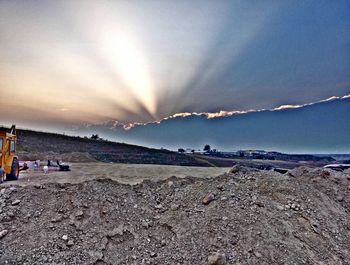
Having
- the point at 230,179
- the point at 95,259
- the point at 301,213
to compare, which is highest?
the point at 230,179

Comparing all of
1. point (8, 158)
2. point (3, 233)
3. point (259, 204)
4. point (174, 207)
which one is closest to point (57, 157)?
point (8, 158)

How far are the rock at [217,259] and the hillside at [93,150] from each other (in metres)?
17.3

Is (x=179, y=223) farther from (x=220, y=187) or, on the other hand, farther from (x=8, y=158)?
(x=8, y=158)

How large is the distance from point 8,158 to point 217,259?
26.5 feet

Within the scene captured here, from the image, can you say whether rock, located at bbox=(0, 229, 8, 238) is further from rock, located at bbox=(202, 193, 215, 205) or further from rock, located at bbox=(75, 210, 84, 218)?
rock, located at bbox=(202, 193, 215, 205)

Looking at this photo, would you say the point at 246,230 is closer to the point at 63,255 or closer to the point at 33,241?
the point at 63,255

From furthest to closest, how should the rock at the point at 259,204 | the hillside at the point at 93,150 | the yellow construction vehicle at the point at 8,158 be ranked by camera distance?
the hillside at the point at 93,150
the yellow construction vehicle at the point at 8,158
the rock at the point at 259,204

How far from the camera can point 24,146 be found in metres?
23.2

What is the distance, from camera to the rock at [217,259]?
5.70 metres

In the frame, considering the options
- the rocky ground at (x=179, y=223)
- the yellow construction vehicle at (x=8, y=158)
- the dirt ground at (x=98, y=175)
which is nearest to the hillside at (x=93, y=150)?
the dirt ground at (x=98, y=175)

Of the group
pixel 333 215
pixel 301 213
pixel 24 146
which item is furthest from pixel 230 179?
pixel 24 146

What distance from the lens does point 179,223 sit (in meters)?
6.90

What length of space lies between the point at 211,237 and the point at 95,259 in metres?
2.44

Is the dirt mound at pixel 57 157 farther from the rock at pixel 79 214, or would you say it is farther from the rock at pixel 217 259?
the rock at pixel 217 259
